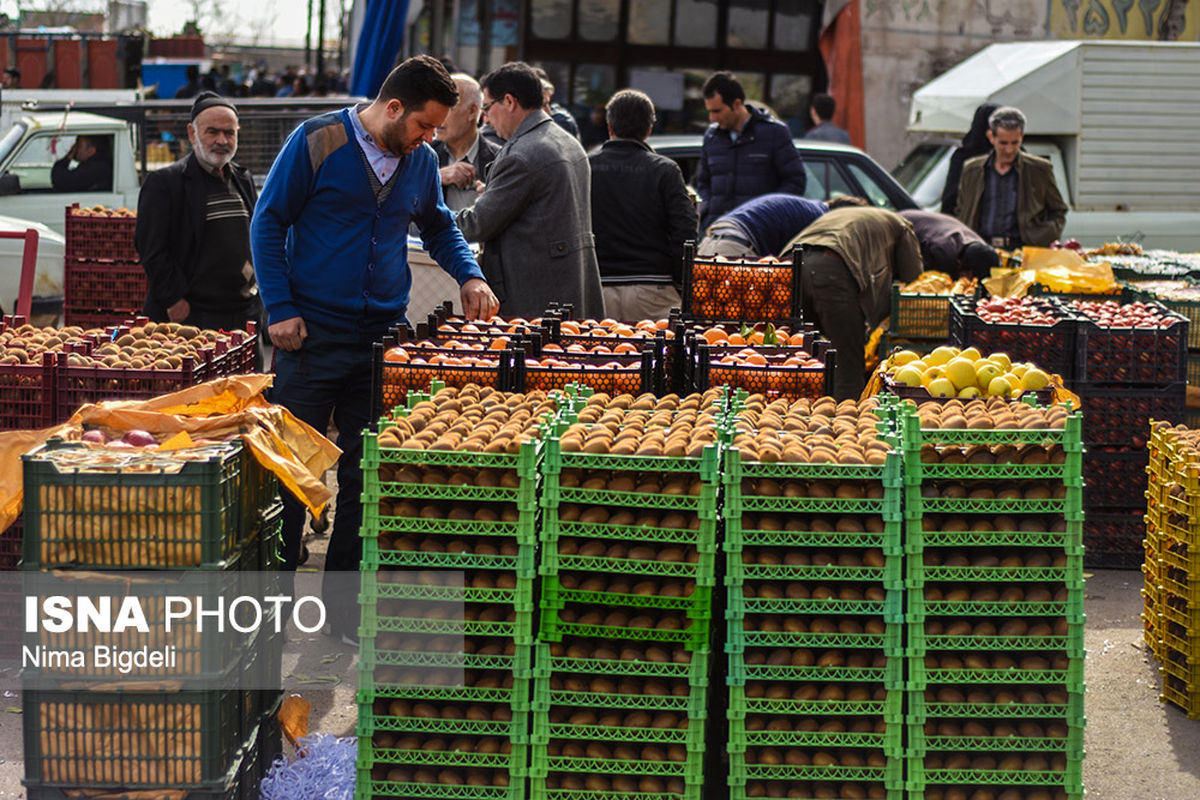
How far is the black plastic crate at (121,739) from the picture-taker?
14.2ft

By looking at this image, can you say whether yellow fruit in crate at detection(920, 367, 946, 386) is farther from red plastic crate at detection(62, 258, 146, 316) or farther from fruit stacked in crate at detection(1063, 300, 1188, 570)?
red plastic crate at detection(62, 258, 146, 316)

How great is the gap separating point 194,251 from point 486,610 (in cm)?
436

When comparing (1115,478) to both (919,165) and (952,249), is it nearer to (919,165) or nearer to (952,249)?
(952,249)

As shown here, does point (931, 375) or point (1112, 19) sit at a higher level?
point (1112, 19)

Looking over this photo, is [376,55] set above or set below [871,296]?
above

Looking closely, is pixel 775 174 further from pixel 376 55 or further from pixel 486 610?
pixel 486 610

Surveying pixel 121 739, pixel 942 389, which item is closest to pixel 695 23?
pixel 942 389

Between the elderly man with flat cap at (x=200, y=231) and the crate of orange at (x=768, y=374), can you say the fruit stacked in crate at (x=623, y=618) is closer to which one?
Result: the crate of orange at (x=768, y=374)

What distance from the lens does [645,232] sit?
8.84 meters

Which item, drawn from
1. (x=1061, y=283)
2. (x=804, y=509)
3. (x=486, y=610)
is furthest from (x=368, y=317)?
(x=1061, y=283)

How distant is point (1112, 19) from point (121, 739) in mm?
21245

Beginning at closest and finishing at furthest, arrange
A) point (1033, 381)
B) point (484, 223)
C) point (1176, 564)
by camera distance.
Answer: point (1176, 564), point (1033, 381), point (484, 223)

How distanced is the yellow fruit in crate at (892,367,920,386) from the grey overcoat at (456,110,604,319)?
1.86 meters

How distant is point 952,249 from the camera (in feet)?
34.0
